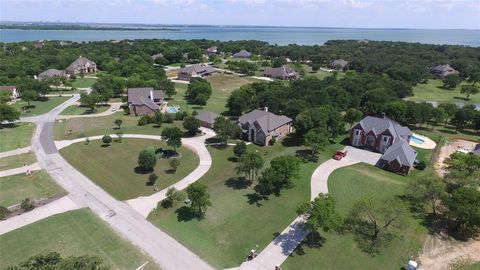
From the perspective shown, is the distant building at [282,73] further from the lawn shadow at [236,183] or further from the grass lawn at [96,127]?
the lawn shadow at [236,183]

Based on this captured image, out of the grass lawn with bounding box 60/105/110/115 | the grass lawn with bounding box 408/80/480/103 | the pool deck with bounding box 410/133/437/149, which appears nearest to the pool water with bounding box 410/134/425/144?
the pool deck with bounding box 410/133/437/149

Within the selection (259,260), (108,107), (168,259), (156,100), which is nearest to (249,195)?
(259,260)

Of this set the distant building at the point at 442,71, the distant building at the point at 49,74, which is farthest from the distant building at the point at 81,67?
the distant building at the point at 442,71

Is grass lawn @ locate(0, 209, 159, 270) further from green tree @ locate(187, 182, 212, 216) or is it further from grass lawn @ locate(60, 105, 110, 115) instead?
grass lawn @ locate(60, 105, 110, 115)

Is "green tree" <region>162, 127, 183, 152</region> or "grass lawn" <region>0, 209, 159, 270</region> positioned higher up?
"green tree" <region>162, 127, 183, 152</region>

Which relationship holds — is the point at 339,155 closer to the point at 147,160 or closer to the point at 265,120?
the point at 265,120

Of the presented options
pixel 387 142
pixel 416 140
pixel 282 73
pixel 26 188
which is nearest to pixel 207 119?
pixel 26 188

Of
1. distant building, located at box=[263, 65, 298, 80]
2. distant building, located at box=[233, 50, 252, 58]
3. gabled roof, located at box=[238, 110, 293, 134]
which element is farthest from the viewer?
distant building, located at box=[233, 50, 252, 58]
